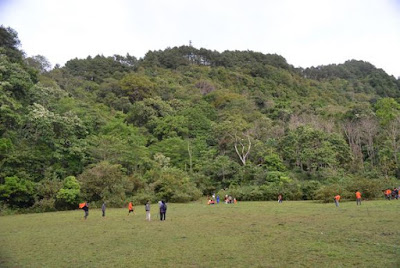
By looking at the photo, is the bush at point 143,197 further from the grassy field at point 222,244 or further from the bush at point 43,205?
the grassy field at point 222,244

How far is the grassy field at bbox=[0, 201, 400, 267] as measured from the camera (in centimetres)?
902

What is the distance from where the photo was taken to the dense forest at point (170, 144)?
103ft

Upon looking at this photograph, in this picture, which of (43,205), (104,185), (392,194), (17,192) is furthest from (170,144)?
(392,194)

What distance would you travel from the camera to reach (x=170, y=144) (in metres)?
45.7

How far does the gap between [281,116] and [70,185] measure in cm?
3877

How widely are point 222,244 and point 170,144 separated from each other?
34774mm

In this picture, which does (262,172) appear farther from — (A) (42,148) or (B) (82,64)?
(B) (82,64)

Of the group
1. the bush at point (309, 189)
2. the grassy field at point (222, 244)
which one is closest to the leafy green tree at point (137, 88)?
the bush at point (309, 189)

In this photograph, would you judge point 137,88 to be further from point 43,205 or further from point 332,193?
point 332,193

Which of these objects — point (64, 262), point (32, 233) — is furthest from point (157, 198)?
point (64, 262)

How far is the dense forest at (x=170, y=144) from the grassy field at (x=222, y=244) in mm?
13839

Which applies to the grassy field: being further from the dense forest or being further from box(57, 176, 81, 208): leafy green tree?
the dense forest

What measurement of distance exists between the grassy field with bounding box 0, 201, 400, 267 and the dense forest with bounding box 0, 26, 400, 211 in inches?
545

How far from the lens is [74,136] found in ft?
123
